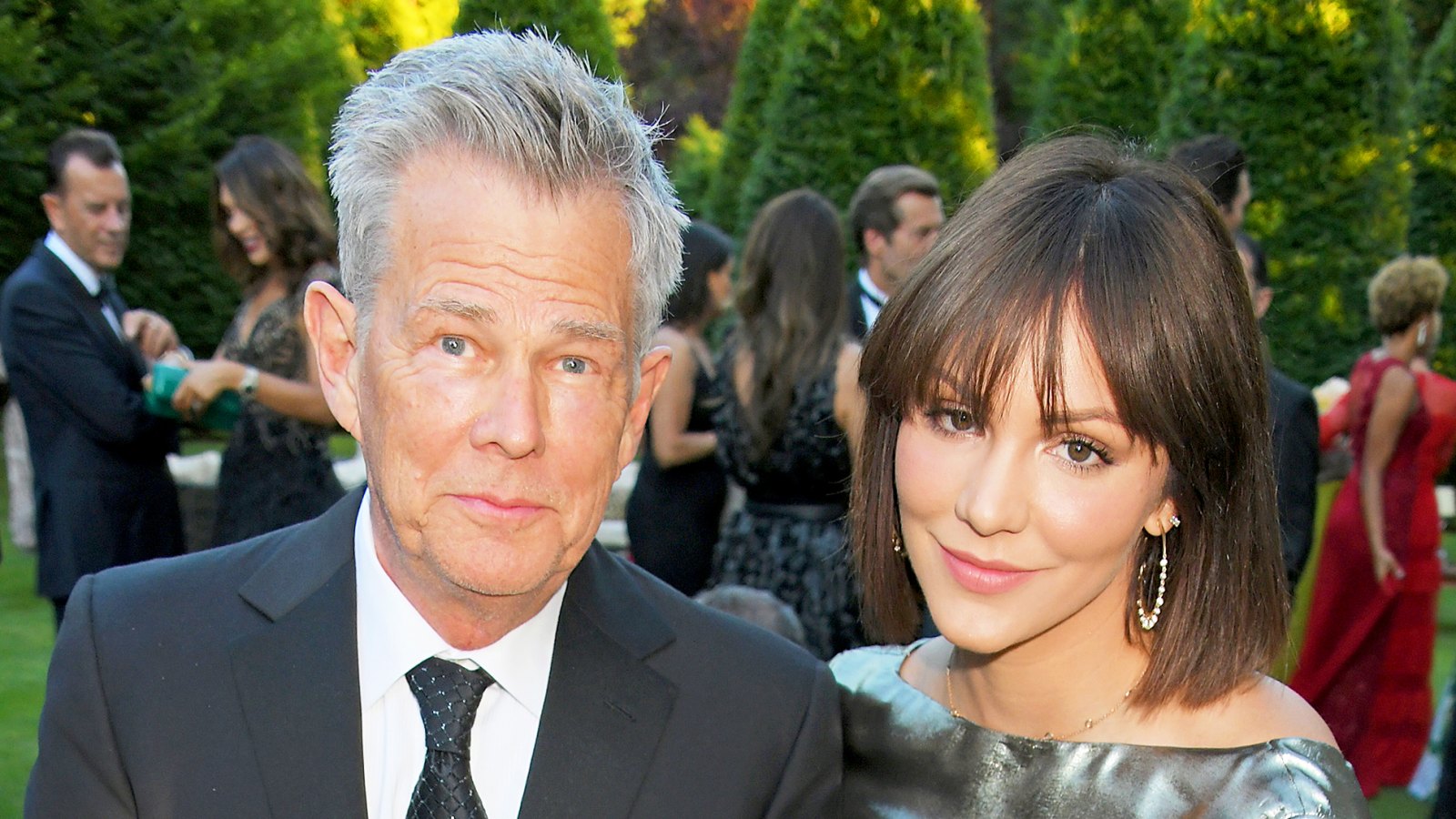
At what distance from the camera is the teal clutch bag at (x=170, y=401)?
14.7 feet

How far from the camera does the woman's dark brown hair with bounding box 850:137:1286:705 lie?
177 cm

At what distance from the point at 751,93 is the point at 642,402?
1080 centimetres

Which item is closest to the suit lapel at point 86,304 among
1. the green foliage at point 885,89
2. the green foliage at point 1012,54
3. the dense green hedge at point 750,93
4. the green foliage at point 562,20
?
the green foliage at point 562,20

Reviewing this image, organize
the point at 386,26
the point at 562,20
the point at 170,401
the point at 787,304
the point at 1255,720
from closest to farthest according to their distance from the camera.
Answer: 1. the point at 1255,720
2. the point at 170,401
3. the point at 787,304
4. the point at 562,20
5. the point at 386,26

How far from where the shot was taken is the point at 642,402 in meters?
1.84

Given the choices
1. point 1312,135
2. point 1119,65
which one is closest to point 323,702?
point 1312,135

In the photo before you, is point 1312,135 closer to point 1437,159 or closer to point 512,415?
point 1437,159

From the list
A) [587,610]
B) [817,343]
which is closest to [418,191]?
[587,610]

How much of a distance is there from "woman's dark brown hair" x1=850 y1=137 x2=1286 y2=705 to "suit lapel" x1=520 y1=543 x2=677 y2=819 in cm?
49

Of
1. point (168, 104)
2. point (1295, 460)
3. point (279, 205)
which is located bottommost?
point (168, 104)

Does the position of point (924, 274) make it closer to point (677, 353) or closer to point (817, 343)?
point (817, 343)

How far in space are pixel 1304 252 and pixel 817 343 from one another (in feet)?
22.2

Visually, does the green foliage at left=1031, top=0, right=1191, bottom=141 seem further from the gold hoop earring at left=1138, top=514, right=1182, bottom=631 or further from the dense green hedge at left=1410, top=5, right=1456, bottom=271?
the gold hoop earring at left=1138, top=514, right=1182, bottom=631

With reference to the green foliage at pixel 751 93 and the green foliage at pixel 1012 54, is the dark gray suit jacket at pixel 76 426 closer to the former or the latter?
the green foliage at pixel 751 93
